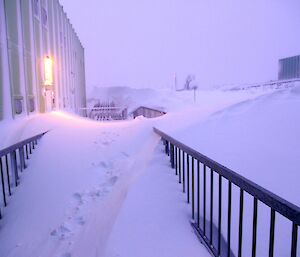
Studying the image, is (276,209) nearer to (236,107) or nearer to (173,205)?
(173,205)

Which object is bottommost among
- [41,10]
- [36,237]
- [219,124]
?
[36,237]

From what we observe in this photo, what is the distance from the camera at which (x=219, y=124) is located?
6129mm

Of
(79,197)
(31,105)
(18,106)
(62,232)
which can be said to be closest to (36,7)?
(31,105)

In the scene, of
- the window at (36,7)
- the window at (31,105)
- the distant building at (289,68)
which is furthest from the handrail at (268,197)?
the distant building at (289,68)

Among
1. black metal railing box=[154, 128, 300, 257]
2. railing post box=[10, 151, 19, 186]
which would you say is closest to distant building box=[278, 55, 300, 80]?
railing post box=[10, 151, 19, 186]

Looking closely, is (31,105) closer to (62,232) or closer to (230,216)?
(62,232)

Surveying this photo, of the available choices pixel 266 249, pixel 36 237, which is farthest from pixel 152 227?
pixel 36 237

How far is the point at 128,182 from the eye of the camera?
4.59 m

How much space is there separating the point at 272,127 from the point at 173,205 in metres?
2.65

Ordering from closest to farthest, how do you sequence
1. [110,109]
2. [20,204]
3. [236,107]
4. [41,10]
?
[20,204]
[236,107]
[41,10]
[110,109]

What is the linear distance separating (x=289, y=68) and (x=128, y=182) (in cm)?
6902

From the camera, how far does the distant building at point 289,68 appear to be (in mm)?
62438

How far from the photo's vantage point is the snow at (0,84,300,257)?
324 cm

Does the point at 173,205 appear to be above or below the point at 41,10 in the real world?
below
